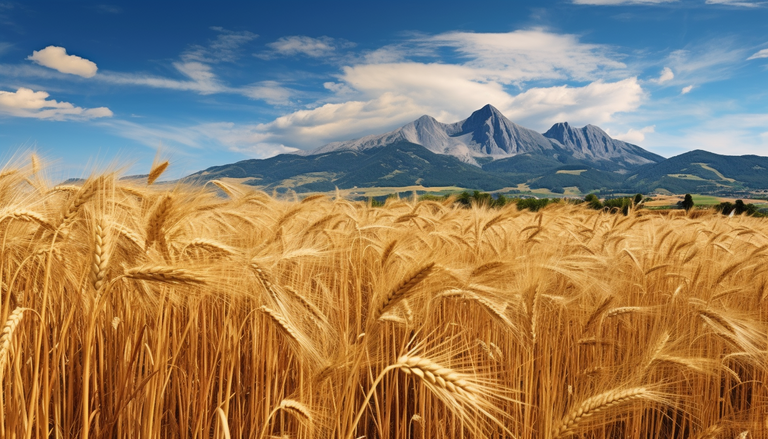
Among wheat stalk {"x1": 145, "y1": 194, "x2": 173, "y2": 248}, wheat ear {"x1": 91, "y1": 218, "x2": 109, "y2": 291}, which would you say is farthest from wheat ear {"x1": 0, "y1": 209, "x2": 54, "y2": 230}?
wheat ear {"x1": 91, "y1": 218, "x2": 109, "y2": 291}

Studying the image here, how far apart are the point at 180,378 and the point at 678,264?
12.7 feet

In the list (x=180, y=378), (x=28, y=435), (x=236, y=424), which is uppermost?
(x=28, y=435)

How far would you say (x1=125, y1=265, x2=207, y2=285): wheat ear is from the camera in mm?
1190

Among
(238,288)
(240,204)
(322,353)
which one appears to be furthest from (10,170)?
(240,204)

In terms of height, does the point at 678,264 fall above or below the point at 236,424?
above

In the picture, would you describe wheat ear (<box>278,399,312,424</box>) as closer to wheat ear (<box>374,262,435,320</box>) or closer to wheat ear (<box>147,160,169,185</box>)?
wheat ear (<box>374,262,435,320</box>)

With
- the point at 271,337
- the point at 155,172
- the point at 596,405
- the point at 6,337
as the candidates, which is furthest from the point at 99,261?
the point at 596,405

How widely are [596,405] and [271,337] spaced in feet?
4.62

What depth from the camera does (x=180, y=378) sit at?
6.42 ft

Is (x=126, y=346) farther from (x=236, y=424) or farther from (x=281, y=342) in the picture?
(x=281, y=342)

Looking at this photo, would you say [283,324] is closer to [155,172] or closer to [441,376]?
[441,376]

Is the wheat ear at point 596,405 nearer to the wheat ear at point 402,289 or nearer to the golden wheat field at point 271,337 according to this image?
the golden wheat field at point 271,337

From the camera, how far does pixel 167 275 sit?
1.21 metres

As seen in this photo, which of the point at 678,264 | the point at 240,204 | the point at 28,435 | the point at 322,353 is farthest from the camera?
the point at 240,204
